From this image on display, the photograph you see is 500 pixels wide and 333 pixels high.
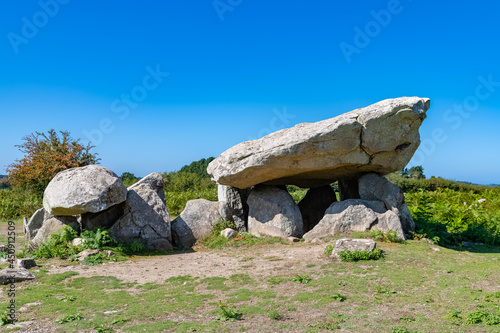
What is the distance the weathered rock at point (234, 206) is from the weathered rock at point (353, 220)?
2.93m

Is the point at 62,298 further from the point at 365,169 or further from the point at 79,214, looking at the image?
the point at 365,169

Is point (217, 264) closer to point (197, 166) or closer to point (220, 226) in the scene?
point (220, 226)

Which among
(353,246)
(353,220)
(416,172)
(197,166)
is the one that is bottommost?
(353,246)

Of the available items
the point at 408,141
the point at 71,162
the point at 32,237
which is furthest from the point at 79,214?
the point at 71,162

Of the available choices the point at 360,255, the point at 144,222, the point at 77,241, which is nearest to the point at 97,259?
the point at 77,241

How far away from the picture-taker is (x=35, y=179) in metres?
25.0

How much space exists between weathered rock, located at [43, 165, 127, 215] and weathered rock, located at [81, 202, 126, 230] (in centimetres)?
61

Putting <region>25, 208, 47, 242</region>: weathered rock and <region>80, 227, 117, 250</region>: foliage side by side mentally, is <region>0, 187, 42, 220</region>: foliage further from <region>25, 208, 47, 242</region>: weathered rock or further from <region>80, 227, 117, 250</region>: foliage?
<region>80, 227, 117, 250</region>: foliage

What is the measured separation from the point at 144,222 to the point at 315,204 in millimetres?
6580

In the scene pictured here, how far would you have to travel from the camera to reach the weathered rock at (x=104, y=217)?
1241 centimetres

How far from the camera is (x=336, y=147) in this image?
481 inches

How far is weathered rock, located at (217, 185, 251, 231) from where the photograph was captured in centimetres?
1431

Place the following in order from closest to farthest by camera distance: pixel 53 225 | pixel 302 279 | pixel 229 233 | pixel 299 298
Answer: pixel 299 298, pixel 302 279, pixel 53 225, pixel 229 233

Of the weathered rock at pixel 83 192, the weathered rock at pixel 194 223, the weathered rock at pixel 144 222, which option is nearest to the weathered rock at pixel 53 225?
the weathered rock at pixel 83 192
